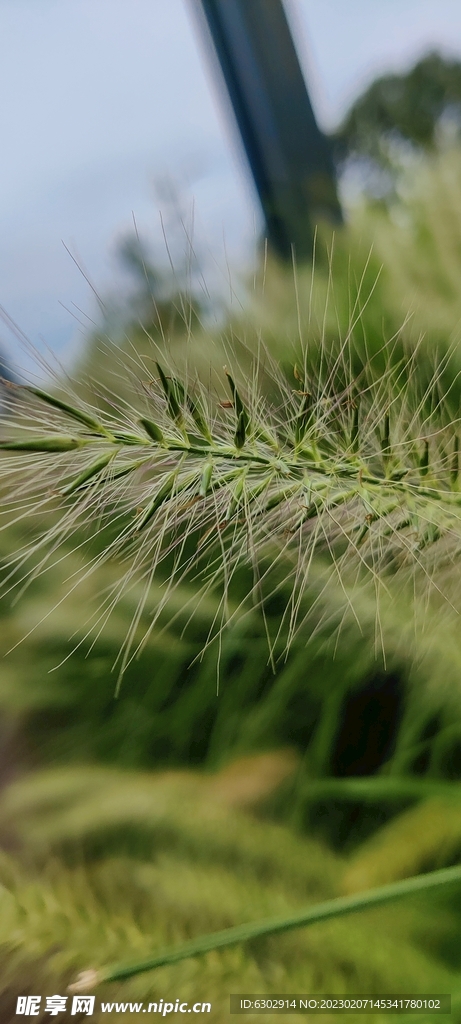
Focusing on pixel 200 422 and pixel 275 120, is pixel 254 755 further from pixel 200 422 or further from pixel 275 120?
pixel 275 120

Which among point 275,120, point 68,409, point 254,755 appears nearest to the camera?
point 68,409

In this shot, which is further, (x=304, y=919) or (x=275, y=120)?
(x=275, y=120)

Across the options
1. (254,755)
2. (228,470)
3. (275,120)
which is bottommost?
(254,755)

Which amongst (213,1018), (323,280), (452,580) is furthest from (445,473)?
(213,1018)

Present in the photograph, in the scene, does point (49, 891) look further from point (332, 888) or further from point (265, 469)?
point (265, 469)

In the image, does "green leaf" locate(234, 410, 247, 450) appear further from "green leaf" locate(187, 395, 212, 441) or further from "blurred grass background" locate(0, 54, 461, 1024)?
"blurred grass background" locate(0, 54, 461, 1024)

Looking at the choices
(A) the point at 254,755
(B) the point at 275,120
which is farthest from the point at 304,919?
(B) the point at 275,120
